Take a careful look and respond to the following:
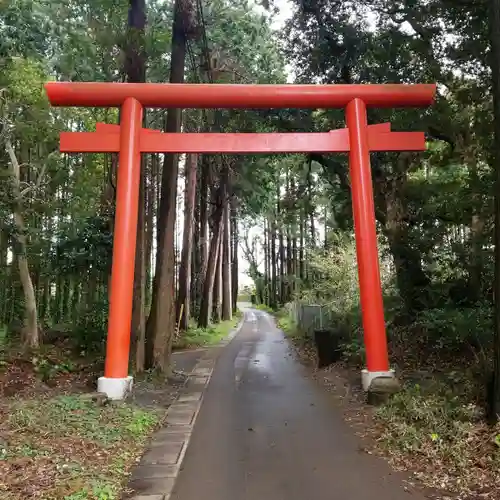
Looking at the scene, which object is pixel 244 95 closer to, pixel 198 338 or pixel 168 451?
pixel 168 451

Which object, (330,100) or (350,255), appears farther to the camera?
(350,255)

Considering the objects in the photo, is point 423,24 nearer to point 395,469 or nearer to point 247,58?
point 247,58

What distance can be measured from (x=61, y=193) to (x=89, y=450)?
36.9 ft

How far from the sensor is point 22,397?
674cm

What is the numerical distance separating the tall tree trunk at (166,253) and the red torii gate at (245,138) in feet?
6.49

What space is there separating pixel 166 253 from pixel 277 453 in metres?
5.08

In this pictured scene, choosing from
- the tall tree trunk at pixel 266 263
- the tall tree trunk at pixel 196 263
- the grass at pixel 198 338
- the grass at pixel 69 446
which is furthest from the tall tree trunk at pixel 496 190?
the tall tree trunk at pixel 266 263

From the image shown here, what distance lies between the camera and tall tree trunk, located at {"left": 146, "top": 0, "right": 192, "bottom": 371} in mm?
9098

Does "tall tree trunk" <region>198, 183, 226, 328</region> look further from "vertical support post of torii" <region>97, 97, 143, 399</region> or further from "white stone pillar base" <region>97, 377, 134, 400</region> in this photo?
"white stone pillar base" <region>97, 377, 134, 400</region>

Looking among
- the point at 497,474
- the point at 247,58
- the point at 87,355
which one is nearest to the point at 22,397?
the point at 87,355

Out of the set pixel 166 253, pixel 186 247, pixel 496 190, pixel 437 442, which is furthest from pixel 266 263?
pixel 437 442

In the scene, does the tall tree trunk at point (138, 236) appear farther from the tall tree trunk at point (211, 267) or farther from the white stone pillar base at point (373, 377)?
the tall tree trunk at point (211, 267)

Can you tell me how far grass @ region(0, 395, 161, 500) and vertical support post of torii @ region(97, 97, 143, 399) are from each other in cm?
55

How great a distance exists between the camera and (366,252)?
7.12 metres
